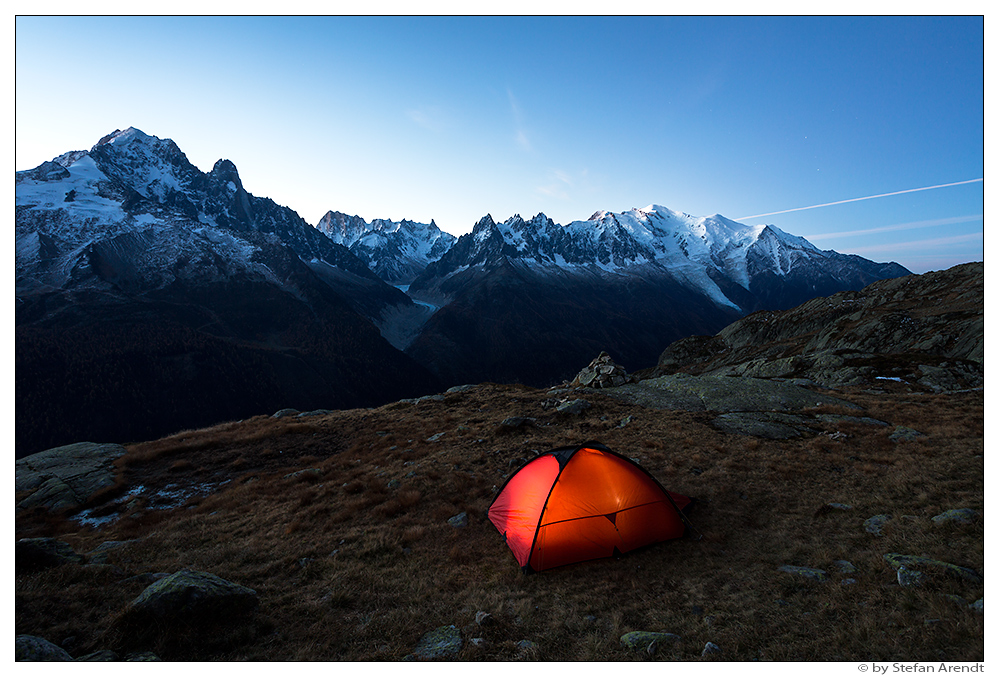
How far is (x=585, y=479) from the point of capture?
10570 mm

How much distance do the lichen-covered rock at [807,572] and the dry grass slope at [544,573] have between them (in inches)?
8.1

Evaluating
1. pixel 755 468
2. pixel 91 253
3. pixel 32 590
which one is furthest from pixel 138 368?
pixel 755 468

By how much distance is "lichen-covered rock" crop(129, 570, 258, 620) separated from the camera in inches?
274

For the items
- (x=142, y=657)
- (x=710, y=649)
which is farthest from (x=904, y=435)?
(x=142, y=657)

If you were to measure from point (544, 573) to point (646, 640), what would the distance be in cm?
304

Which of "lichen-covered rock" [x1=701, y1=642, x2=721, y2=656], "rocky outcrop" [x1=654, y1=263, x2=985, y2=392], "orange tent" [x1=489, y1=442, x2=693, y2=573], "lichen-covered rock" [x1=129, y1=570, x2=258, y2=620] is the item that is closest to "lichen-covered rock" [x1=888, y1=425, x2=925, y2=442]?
"orange tent" [x1=489, y1=442, x2=693, y2=573]

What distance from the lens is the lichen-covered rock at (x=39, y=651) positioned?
5852 mm

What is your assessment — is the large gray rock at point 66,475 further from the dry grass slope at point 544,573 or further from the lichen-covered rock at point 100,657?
the lichen-covered rock at point 100,657

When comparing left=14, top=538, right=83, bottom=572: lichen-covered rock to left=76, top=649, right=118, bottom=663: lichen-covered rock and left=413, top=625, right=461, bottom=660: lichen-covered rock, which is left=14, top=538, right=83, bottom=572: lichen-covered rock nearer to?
left=76, top=649, right=118, bottom=663: lichen-covered rock

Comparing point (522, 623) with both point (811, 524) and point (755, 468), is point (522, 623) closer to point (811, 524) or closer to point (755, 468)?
point (811, 524)

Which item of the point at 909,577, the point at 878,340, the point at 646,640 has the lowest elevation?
the point at 646,640

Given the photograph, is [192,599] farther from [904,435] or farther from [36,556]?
[904,435]

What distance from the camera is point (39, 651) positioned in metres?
5.86

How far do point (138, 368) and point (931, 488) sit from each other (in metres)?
188
